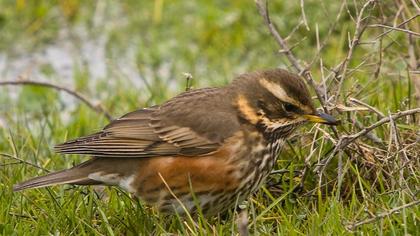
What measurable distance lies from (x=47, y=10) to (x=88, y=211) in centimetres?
533

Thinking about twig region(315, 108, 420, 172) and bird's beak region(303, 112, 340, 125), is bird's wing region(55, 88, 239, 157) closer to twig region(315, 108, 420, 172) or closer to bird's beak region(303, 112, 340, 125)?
bird's beak region(303, 112, 340, 125)

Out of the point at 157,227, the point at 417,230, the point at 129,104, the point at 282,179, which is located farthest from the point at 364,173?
the point at 129,104

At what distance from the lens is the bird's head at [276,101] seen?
6594mm

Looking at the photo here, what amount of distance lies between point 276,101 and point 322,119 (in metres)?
0.31

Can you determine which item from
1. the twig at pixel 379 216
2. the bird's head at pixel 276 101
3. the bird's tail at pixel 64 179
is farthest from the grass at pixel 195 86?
the bird's head at pixel 276 101

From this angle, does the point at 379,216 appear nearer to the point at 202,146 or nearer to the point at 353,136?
the point at 353,136

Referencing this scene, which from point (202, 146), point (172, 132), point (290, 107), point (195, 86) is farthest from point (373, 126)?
point (195, 86)

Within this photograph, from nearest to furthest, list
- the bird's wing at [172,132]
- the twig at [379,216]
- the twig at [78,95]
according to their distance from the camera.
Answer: the twig at [379,216]
the bird's wing at [172,132]
the twig at [78,95]

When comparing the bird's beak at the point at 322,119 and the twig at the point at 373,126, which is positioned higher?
the bird's beak at the point at 322,119

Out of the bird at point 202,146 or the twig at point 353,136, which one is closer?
the twig at point 353,136

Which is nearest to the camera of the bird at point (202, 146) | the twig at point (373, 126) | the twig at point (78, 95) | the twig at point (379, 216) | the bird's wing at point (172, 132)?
the twig at point (379, 216)

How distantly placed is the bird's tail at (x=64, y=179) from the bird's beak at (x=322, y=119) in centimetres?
141

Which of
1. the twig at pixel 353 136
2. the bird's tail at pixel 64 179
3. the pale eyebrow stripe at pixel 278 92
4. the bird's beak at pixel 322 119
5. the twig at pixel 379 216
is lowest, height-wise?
the twig at pixel 379 216

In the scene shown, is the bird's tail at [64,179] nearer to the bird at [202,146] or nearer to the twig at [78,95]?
the bird at [202,146]
